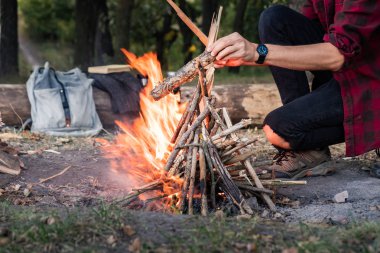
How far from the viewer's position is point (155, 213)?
3.16 m

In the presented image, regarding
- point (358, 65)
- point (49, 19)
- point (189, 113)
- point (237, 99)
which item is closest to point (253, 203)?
point (189, 113)

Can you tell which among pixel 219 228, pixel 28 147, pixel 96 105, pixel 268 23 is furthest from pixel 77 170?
pixel 96 105

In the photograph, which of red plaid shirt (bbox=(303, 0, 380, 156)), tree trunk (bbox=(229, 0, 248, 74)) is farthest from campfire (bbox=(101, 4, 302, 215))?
tree trunk (bbox=(229, 0, 248, 74))

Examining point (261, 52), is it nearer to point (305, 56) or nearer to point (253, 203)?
point (305, 56)

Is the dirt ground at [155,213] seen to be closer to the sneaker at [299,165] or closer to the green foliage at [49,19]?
the sneaker at [299,165]

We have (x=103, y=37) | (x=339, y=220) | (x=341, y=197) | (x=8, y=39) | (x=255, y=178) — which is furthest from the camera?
(x=103, y=37)

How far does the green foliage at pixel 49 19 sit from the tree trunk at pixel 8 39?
1186cm

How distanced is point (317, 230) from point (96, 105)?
461 cm

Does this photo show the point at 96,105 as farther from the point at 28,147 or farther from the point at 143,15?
the point at 143,15

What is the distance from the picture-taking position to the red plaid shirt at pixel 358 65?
3699 millimetres

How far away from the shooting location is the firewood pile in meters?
3.68

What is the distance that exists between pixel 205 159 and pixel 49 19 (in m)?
20.9

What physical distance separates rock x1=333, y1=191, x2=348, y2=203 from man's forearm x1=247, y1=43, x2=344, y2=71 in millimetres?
808

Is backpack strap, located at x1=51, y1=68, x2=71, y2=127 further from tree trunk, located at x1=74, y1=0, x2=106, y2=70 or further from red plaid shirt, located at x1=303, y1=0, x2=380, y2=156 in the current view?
tree trunk, located at x1=74, y1=0, x2=106, y2=70
